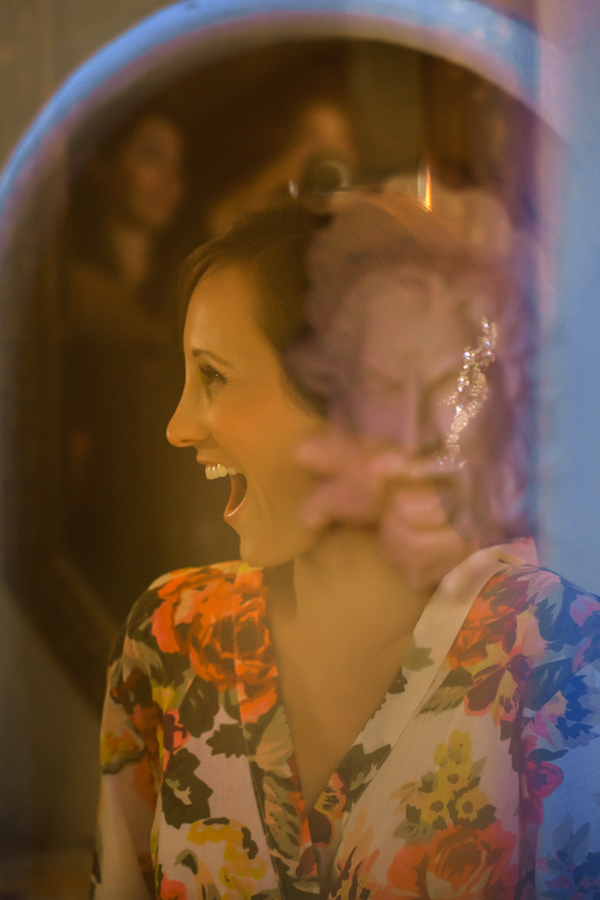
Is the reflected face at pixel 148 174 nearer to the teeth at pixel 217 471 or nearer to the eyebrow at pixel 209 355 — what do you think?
the eyebrow at pixel 209 355

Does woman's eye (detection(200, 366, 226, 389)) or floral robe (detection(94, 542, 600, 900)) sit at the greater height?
woman's eye (detection(200, 366, 226, 389))

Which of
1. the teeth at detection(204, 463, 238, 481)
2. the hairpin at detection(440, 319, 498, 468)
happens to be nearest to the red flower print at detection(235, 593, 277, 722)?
the teeth at detection(204, 463, 238, 481)

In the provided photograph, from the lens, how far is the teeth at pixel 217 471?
627mm

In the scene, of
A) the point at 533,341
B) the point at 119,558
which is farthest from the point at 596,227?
the point at 119,558

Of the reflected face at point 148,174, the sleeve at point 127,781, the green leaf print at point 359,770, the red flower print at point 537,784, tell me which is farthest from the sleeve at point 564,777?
the reflected face at point 148,174

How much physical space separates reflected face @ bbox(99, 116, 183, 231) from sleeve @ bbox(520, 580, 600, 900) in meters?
0.53

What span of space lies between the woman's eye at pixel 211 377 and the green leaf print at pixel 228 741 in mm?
307

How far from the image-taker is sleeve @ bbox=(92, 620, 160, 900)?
664 millimetres

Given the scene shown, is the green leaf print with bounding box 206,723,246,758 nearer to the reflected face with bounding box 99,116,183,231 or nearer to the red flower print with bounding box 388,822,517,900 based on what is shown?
the red flower print with bounding box 388,822,517,900

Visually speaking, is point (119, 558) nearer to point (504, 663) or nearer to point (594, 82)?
point (504, 663)

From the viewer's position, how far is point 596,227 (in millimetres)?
623

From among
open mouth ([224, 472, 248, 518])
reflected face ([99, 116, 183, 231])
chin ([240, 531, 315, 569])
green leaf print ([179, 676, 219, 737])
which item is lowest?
green leaf print ([179, 676, 219, 737])

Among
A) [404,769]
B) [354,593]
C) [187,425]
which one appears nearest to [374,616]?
[354,593]

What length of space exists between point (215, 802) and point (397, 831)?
0.16 meters
